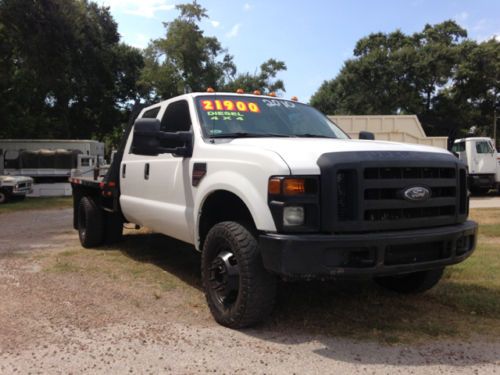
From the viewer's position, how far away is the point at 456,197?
163 inches

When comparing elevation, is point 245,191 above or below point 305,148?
below

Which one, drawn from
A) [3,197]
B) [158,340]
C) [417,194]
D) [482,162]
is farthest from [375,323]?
[482,162]

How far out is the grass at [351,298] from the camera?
412 centimetres

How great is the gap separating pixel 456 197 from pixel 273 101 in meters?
2.26

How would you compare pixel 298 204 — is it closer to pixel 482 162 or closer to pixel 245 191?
pixel 245 191

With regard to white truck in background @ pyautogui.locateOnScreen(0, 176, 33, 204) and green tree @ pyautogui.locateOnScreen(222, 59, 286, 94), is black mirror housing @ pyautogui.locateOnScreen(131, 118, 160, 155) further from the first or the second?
green tree @ pyautogui.locateOnScreen(222, 59, 286, 94)

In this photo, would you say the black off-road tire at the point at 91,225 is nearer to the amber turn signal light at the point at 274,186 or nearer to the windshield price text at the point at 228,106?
the windshield price text at the point at 228,106

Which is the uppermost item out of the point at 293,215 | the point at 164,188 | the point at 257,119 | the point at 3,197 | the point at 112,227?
the point at 257,119

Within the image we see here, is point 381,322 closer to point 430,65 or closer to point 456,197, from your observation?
point 456,197

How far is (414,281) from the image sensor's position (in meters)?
5.05

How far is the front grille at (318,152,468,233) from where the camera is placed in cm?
358

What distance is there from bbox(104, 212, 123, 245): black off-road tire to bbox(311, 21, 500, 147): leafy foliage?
119 ft

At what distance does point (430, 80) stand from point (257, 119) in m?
40.8

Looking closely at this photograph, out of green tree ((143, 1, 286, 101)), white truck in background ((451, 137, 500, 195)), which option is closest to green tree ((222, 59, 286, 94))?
green tree ((143, 1, 286, 101))
